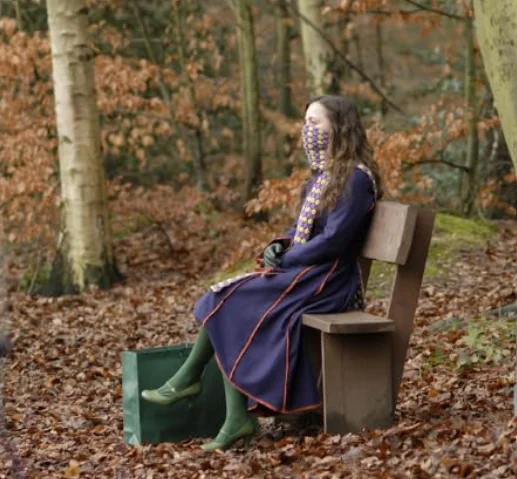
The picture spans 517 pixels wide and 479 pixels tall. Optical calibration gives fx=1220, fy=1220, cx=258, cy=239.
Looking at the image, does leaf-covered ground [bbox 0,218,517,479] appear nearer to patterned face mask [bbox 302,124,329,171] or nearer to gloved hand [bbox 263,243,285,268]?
gloved hand [bbox 263,243,285,268]

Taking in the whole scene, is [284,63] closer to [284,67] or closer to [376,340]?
[284,67]

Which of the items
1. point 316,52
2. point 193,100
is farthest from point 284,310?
point 193,100

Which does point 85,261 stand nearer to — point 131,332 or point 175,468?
point 131,332

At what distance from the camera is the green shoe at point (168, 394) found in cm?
609

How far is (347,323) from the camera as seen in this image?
225 inches

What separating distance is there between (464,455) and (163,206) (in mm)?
12550

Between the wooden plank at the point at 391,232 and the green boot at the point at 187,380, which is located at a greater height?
the wooden plank at the point at 391,232

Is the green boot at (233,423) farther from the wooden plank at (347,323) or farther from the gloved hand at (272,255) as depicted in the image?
the gloved hand at (272,255)

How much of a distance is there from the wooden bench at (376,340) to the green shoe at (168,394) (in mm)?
641

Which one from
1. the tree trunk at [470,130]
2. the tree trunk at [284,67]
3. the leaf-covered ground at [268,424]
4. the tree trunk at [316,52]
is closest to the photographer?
the leaf-covered ground at [268,424]

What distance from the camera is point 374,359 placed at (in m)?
5.98


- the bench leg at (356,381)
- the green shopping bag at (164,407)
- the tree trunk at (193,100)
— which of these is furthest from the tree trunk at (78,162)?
the bench leg at (356,381)

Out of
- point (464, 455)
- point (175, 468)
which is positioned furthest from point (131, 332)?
point (464, 455)

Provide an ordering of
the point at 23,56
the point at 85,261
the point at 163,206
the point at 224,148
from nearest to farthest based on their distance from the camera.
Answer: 1. the point at 85,261
2. the point at 23,56
3. the point at 163,206
4. the point at 224,148
